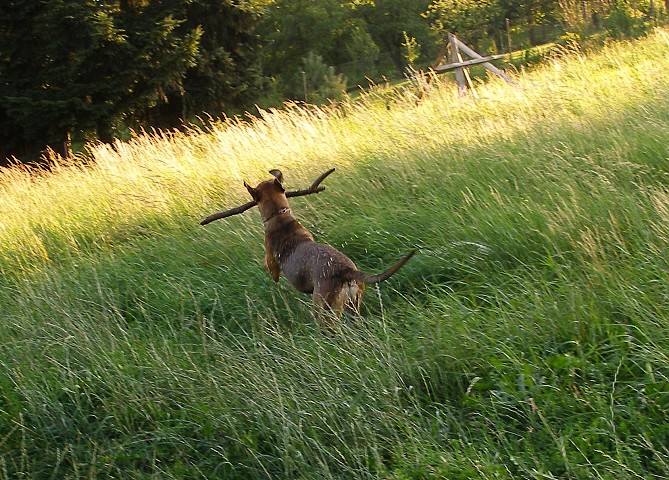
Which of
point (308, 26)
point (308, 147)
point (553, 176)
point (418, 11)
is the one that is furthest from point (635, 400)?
point (418, 11)

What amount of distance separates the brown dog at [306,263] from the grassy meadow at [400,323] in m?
0.21

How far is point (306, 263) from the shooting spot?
4.61m

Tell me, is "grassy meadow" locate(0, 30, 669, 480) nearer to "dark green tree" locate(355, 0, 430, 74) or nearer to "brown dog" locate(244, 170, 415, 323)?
"brown dog" locate(244, 170, 415, 323)

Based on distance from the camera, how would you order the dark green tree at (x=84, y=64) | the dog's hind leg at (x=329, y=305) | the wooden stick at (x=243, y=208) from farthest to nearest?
1. the dark green tree at (x=84, y=64)
2. the wooden stick at (x=243, y=208)
3. the dog's hind leg at (x=329, y=305)

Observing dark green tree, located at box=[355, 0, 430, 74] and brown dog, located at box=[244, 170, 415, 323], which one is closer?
brown dog, located at box=[244, 170, 415, 323]

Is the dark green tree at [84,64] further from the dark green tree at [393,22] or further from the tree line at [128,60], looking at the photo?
the dark green tree at [393,22]

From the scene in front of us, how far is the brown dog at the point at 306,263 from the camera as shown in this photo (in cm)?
428

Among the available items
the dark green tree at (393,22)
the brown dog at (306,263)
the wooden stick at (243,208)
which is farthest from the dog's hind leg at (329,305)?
the dark green tree at (393,22)

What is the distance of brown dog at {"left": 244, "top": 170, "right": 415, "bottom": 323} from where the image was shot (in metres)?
4.28

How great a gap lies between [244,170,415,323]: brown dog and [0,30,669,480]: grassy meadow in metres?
0.21

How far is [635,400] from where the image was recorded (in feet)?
9.92

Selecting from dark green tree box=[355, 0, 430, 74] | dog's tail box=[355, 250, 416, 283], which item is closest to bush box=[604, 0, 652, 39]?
dog's tail box=[355, 250, 416, 283]

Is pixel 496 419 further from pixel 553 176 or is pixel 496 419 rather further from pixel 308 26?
pixel 308 26

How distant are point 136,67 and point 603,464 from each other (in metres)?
17.8
